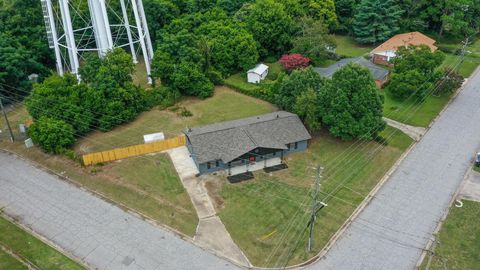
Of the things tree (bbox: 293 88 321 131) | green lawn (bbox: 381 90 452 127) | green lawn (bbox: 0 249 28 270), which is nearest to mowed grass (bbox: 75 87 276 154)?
tree (bbox: 293 88 321 131)

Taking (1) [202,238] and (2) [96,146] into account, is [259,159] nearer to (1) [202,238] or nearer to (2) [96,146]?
(1) [202,238]

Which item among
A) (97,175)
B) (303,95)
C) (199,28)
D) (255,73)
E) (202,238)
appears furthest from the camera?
(199,28)

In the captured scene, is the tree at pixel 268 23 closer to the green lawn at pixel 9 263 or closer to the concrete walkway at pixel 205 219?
the concrete walkway at pixel 205 219

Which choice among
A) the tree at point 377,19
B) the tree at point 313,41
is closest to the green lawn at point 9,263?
the tree at point 313,41

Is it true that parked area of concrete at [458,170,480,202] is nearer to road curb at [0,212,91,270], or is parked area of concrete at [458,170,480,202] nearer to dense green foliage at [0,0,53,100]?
road curb at [0,212,91,270]

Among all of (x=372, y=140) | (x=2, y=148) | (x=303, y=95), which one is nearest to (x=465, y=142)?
(x=372, y=140)

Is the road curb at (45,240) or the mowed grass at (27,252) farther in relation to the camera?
the road curb at (45,240)
